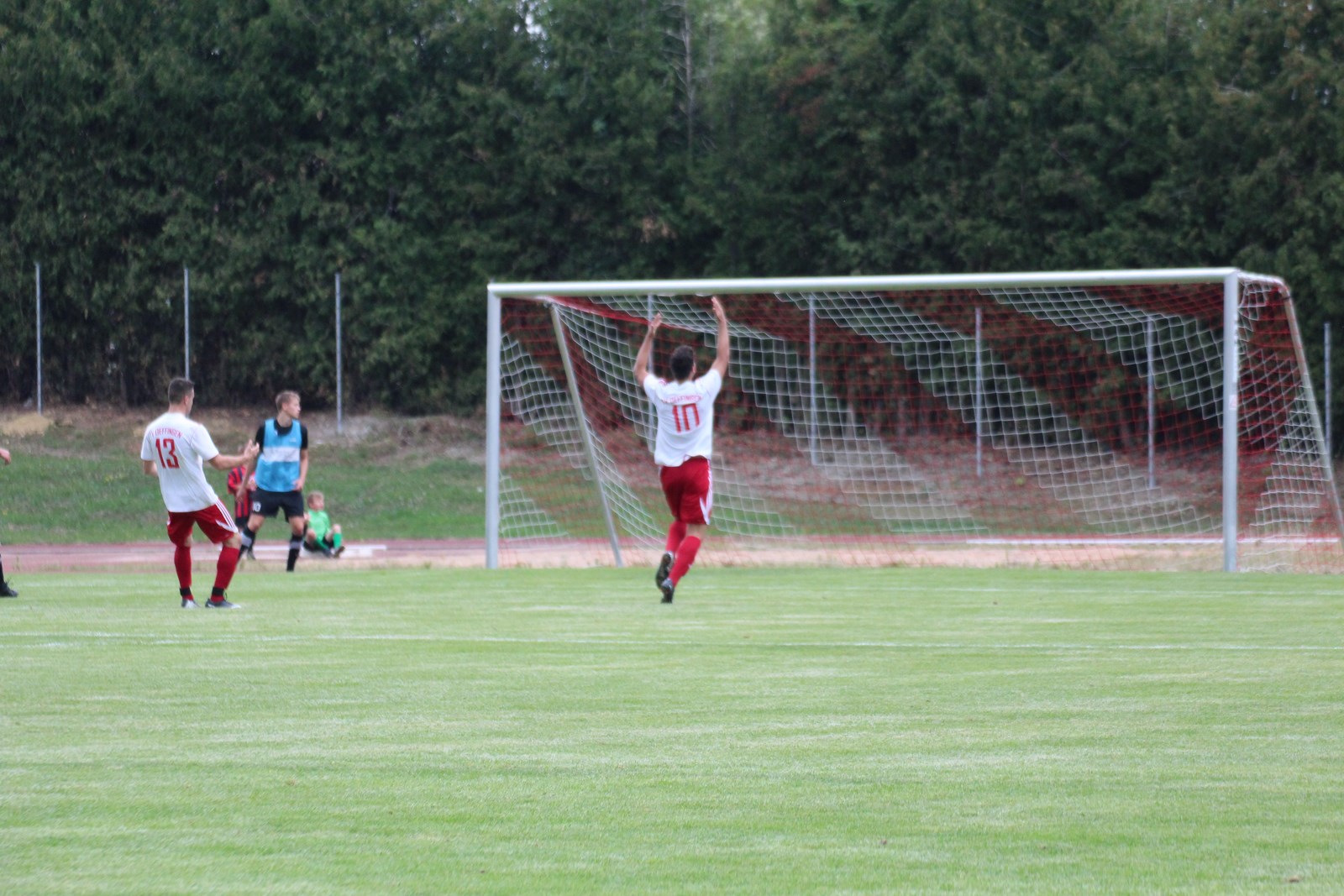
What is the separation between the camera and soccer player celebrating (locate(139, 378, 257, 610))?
38.1ft

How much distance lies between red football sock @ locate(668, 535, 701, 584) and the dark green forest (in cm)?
2129

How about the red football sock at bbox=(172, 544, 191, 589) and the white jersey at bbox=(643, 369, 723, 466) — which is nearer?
the red football sock at bbox=(172, 544, 191, 589)

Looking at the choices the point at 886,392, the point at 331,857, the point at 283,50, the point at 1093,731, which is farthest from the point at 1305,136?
the point at 331,857

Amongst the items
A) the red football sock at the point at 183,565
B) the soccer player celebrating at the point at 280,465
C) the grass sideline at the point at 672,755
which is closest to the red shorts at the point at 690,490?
the grass sideline at the point at 672,755

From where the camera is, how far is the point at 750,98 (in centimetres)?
3612

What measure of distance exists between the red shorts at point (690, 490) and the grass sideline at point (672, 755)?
1.98 m

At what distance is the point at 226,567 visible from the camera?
1215cm

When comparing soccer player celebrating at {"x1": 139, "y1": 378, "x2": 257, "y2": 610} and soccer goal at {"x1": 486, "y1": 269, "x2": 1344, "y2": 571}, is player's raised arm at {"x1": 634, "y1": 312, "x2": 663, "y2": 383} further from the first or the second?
soccer goal at {"x1": 486, "y1": 269, "x2": 1344, "y2": 571}

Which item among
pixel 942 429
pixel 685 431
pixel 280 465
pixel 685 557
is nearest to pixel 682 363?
Result: pixel 685 431

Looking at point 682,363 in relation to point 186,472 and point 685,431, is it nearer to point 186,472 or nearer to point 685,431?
point 685,431

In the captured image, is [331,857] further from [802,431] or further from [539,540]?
[802,431]

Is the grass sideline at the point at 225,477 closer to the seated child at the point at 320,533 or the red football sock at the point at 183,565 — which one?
the seated child at the point at 320,533

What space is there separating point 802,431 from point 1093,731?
18.6 meters

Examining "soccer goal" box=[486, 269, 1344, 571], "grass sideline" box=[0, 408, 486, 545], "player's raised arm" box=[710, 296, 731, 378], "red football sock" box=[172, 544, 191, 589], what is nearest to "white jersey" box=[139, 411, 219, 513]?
"red football sock" box=[172, 544, 191, 589]
